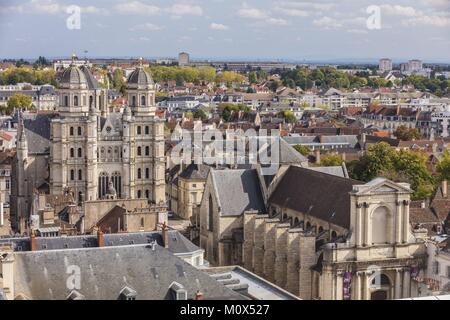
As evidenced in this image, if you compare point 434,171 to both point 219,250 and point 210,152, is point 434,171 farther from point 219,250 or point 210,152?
point 219,250

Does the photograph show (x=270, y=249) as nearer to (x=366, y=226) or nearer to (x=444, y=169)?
(x=366, y=226)

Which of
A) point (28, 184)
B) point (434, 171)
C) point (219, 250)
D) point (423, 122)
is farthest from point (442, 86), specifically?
point (219, 250)

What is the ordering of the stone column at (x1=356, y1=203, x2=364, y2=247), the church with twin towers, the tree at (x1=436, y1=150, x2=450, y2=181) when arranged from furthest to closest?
the church with twin towers, the tree at (x1=436, y1=150, x2=450, y2=181), the stone column at (x1=356, y1=203, x2=364, y2=247)

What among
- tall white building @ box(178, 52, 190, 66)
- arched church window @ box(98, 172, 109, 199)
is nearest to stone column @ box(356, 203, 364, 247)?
arched church window @ box(98, 172, 109, 199)

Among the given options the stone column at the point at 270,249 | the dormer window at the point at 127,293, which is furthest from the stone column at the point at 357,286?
the dormer window at the point at 127,293

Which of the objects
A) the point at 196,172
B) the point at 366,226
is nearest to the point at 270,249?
the point at 366,226

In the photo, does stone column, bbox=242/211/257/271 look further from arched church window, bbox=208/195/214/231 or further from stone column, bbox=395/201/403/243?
stone column, bbox=395/201/403/243
